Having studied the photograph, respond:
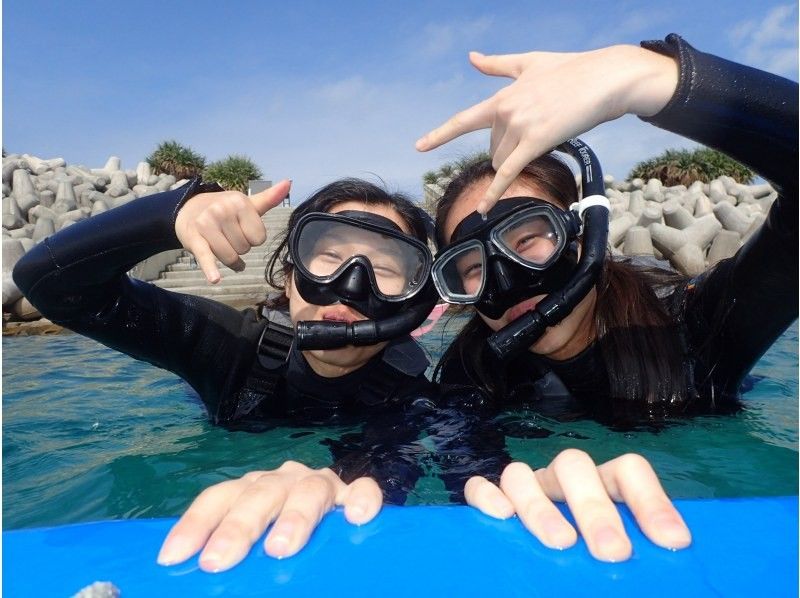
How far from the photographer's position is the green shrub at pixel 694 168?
60.9ft

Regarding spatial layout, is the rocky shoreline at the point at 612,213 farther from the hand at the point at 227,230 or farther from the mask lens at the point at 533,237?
Result: the hand at the point at 227,230

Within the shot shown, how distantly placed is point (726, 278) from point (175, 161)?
23947mm

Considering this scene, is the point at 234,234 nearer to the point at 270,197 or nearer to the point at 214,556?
the point at 270,197

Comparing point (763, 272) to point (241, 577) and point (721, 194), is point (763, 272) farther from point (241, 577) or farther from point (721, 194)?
point (721, 194)

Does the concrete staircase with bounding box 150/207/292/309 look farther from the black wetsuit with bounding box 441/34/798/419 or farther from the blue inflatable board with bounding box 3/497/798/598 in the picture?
the blue inflatable board with bounding box 3/497/798/598

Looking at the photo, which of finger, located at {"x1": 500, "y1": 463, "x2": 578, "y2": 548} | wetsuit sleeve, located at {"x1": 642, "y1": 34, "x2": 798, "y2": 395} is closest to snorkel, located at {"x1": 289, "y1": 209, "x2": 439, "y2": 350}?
wetsuit sleeve, located at {"x1": 642, "y1": 34, "x2": 798, "y2": 395}

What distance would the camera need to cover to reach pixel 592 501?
85 centimetres

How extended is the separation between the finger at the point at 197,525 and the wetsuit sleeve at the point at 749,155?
1374mm

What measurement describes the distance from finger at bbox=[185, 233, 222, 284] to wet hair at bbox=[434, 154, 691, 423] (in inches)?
45.0

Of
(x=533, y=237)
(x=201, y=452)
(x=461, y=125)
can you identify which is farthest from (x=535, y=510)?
(x=201, y=452)

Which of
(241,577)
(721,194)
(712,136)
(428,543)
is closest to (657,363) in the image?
(712,136)

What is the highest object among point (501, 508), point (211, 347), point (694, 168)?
point (694, 168)

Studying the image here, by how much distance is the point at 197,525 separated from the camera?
0.81 metres

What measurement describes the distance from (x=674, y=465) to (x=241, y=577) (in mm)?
1813
